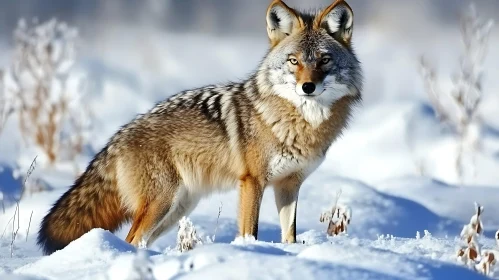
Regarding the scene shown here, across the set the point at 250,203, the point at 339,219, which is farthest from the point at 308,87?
the point at 339,219

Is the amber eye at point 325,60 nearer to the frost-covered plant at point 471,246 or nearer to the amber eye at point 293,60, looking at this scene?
the amber eye at point 293,60

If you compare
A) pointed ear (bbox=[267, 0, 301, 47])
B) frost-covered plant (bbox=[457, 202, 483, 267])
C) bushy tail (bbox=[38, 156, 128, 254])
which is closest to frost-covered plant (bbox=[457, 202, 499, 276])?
frost-covered plant (bbox=[457, 202, 483, 267])

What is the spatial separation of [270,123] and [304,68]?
47 cm

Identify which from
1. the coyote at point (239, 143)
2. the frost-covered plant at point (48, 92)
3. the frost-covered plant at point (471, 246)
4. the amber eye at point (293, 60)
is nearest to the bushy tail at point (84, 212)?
the coyote at point (239, 143)

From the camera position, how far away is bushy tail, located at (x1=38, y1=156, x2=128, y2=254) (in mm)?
5559

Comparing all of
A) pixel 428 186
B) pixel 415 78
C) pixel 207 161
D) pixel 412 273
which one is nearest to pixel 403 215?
pixel 428 186

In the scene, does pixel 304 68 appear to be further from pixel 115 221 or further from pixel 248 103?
pixel 115 221

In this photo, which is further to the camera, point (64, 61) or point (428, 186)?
point (64, 61)

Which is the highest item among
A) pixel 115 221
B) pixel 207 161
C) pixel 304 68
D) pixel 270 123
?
pixel 304 68

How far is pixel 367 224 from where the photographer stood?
8.07m

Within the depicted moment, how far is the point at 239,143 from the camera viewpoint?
5.38 m

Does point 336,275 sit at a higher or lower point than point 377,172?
higher

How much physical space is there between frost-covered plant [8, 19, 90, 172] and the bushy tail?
7.79 metres

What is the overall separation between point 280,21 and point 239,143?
34.3 inches
